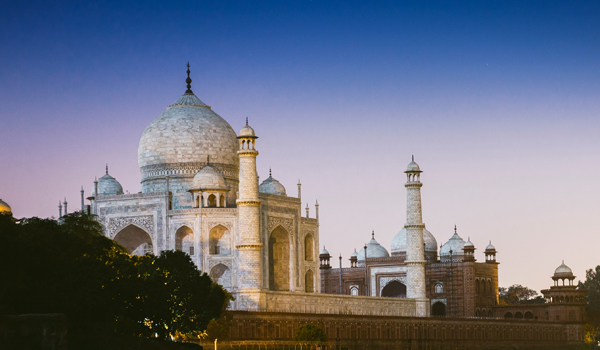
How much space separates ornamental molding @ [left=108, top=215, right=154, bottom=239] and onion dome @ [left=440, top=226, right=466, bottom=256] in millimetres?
23210

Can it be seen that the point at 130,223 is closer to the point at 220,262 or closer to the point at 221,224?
the point at 221,224

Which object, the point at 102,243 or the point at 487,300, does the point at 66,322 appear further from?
the point at 487,300

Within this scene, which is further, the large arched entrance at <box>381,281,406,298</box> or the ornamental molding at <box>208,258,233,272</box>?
the large arched entrance at <box>381,281,406,298</box>

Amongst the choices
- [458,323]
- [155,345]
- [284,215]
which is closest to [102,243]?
[155,345]

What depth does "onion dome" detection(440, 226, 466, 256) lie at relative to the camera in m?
56.2

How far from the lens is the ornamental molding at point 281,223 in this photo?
39.4m

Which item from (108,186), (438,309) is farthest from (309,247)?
(438,309)

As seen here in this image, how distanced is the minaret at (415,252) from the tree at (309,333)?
978 centimetres

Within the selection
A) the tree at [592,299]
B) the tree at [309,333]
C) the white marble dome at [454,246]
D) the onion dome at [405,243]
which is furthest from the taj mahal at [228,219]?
the tree at [592,299]

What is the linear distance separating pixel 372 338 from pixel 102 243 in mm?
15090

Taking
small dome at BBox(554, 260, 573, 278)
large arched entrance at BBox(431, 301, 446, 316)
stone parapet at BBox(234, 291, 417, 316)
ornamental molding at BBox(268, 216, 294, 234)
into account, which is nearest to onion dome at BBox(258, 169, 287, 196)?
ornamental molding at BBox(268, 216, 294, 234)

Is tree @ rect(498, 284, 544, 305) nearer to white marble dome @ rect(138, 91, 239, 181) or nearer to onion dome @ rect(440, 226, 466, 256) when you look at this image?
onion dome @ rect(440, 226, 466, 256)

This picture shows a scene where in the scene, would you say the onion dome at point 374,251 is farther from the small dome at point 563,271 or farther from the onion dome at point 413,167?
the onion dome at point 413,167

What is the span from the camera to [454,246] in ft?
185
